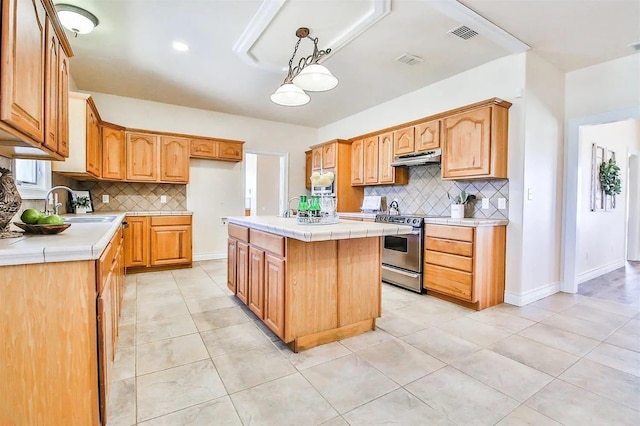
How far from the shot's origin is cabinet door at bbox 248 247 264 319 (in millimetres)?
2537

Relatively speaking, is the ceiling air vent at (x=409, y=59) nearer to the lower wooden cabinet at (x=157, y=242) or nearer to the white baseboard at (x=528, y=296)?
the white baseboard at (x=528, y=296)

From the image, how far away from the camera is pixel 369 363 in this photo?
204 centimetres

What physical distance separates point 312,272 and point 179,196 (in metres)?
3.83

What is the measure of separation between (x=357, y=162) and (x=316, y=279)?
3.28 metres

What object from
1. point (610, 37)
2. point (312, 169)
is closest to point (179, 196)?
point (312, 169)

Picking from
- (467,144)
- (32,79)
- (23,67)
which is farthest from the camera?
(467,144)

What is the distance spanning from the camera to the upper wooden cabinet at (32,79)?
1211 millimetres

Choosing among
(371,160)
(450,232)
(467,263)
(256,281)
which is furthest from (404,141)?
(256,281)

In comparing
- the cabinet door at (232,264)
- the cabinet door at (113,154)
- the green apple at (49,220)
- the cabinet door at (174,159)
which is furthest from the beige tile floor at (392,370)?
the cabinet door at (174,159)

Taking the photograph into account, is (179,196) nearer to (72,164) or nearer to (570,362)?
(72,164)

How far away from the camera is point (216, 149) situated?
519cm

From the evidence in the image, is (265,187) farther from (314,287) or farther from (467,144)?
(314,287)

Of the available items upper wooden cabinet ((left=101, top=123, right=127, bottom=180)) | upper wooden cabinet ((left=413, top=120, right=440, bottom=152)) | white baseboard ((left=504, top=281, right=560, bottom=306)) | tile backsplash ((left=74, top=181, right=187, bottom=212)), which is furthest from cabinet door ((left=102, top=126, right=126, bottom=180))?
white baseboard ((left=504, top=281, right=560, bottom=306))

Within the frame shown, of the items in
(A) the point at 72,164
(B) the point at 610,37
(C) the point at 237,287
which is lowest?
(C) the point at 237,287
